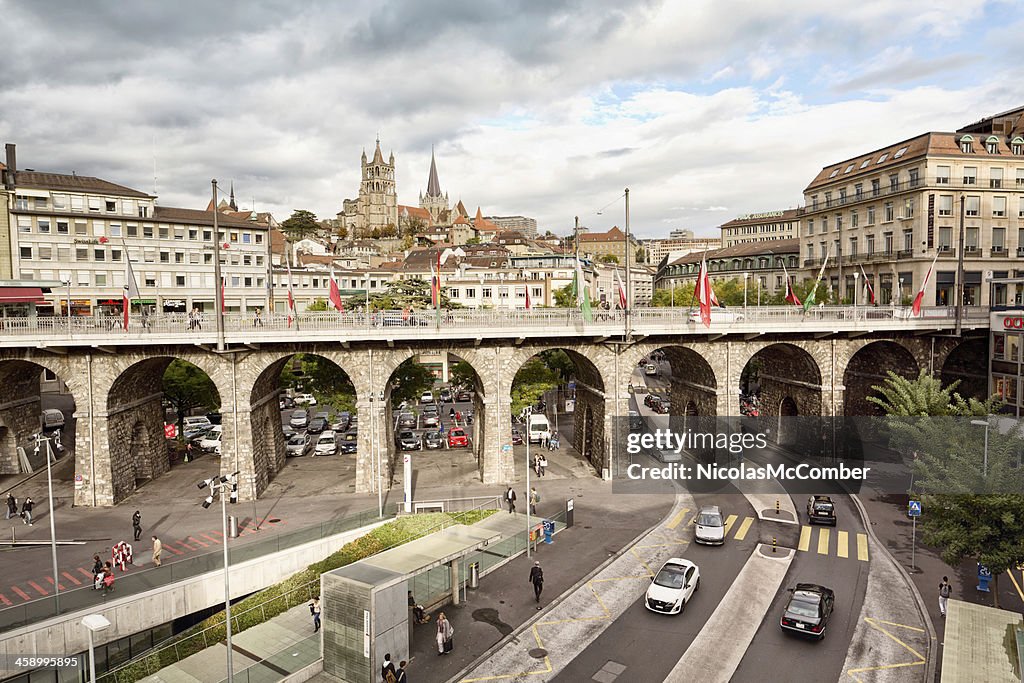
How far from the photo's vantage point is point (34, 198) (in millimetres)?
63656

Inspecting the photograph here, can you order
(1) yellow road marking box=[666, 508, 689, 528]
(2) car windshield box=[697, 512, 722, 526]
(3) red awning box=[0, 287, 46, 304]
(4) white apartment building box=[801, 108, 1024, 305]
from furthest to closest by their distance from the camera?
1. (4) white apartment building box=[801, 108, 1024, 305]
2. (3) red awning box=[0, 287, 46, 304]
3. (1) yellow road marking box=[666, 508, 689, 528]
4. (2) car windshield box=[697, 512, 722, 526]

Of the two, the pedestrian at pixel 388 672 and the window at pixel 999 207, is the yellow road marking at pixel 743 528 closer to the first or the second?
the pedestrian at pixel 388 672

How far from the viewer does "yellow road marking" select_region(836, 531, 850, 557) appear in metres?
31.3

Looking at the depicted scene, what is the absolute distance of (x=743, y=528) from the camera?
35.0 metres

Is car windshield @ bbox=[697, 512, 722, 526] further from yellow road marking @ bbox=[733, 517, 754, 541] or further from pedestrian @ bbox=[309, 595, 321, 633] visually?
pedestrian @ bbox=[309, 595, 321, 633]

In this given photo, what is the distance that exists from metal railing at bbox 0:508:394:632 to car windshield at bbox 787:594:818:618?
21323 mm

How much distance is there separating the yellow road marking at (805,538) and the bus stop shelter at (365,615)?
1985 centimetres

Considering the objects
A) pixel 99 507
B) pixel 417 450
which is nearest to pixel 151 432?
pixel 99 507

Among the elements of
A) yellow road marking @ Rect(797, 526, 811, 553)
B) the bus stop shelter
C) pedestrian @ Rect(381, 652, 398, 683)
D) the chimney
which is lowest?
yellow road marking @ Rect(797, 526, 811, 553)

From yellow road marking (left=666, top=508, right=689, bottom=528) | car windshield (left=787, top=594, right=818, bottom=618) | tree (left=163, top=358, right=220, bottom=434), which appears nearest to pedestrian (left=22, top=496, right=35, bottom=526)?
tree (left=163, top=358, right=220, bottom=434)

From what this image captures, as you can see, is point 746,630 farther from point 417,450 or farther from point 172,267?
point 172,267

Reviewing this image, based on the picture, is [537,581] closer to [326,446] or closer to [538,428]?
[538,428]

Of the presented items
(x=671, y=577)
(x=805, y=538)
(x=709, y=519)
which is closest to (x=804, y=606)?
(x=671, y=577)

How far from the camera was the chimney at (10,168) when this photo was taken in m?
62.1
